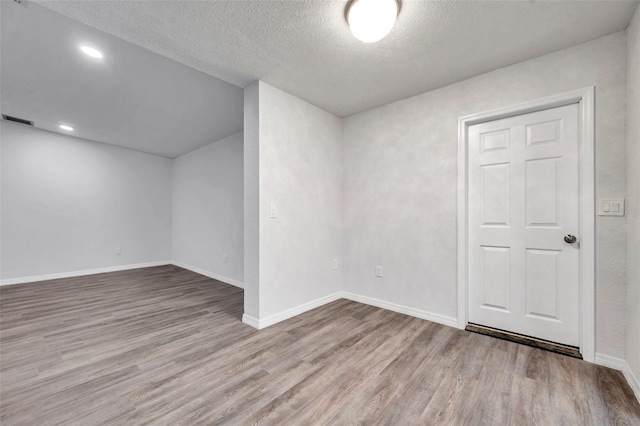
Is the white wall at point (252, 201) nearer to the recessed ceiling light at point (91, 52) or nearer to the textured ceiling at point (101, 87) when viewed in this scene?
the textured ceiling at point (101, 87)

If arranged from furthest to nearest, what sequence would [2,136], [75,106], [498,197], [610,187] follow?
[2,136] < [75,106] < [498,197] < [610,187]

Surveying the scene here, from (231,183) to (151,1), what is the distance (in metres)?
3.13

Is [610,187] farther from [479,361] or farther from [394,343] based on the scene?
[394,343]

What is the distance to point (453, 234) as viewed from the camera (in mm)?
2629

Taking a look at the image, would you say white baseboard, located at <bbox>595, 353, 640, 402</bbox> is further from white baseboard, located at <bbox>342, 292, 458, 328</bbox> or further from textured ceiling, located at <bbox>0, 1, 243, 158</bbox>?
textured ceiling, located at <bbox>0, 1, 243, 158</bbox>

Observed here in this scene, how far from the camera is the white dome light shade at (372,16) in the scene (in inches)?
62.2

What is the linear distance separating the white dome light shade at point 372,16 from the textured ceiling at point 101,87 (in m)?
1.77

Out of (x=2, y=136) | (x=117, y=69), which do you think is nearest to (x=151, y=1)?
(x=117, y=69)

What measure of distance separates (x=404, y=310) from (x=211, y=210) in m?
3.92

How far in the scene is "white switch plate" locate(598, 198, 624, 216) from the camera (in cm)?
186

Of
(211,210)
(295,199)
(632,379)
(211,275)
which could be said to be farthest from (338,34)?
(211,275)

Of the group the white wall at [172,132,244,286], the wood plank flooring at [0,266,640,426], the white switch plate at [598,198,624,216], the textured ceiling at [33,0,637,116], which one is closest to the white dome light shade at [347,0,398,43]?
the textured ceiling at [33,0,637,116]

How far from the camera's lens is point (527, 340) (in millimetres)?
2246

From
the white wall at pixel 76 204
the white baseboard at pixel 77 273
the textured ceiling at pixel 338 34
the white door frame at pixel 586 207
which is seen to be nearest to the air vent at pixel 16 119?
the white wall at pixel 76 204
